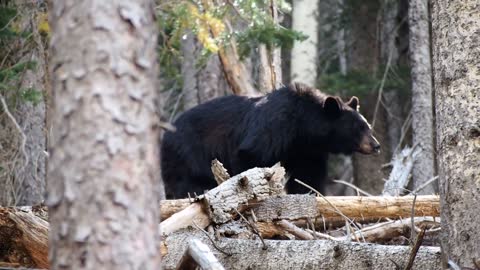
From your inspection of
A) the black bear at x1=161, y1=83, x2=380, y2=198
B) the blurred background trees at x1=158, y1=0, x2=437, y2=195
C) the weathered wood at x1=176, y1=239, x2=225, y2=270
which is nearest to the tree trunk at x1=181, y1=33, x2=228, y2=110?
the blurred background trees at x1=158, y1=0, x2=437, y2=195

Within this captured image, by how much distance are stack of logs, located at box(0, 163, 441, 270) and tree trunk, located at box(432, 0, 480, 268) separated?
25cm

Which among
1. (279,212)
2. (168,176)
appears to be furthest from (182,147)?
(279,212)

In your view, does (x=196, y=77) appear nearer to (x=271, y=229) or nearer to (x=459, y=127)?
(x=271, y=229)

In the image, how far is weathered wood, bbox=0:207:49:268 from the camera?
6254 millimetres

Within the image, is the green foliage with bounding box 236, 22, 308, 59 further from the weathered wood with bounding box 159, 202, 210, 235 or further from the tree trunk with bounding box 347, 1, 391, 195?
the tree trunk with bounding box 347, 1, 391, 195

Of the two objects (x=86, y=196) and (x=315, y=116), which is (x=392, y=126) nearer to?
(x=315, y=116)

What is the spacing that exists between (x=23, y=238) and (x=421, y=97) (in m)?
9.51

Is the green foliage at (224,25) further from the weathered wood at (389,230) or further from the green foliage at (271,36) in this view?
the weathered wood at (389,230)

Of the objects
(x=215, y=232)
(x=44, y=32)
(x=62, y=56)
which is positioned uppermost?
(x=44, y=32)

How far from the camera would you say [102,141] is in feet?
10.9

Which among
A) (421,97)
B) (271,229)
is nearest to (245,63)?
(421,97)

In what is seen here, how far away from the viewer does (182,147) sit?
1207 centimetres

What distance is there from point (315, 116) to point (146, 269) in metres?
8.75

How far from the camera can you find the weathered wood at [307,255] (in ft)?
18.8
